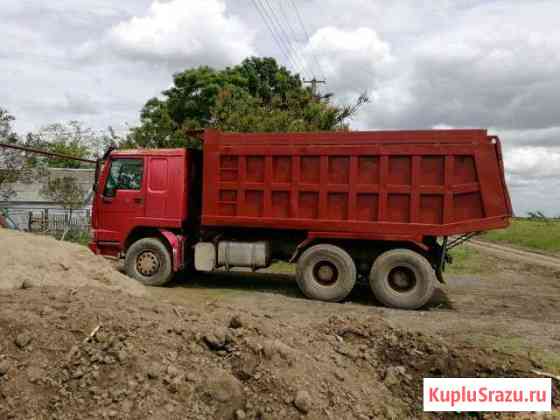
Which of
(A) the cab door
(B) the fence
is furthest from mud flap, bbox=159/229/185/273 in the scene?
(B) the fence

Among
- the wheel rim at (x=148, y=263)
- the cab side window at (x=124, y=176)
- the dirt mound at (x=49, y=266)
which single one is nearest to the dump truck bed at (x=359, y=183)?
the wheel rim at (x=148, y=263)

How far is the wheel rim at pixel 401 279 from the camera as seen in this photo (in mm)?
8164

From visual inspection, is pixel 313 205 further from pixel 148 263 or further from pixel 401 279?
pixel 148 263

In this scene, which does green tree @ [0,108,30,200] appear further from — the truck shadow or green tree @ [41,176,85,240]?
the truck shadow

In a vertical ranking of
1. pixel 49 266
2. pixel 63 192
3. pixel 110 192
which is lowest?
pixel 49 266

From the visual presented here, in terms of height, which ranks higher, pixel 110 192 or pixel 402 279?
pixel 110 192

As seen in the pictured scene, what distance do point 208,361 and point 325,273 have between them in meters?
4.70

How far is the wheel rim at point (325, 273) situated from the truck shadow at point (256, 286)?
442 mm

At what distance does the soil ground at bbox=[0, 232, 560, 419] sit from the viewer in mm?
3562

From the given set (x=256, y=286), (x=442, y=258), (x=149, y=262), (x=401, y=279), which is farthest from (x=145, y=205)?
(x=442, y=258)

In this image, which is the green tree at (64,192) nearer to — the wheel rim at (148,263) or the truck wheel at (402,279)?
the wheel rim at (148,263)

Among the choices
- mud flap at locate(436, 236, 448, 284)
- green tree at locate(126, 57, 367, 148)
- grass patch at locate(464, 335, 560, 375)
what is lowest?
grass patch at locate(464, 335, 560, 375)

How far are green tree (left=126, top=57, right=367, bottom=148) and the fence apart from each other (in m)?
5.17

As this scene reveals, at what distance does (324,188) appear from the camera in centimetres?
845
